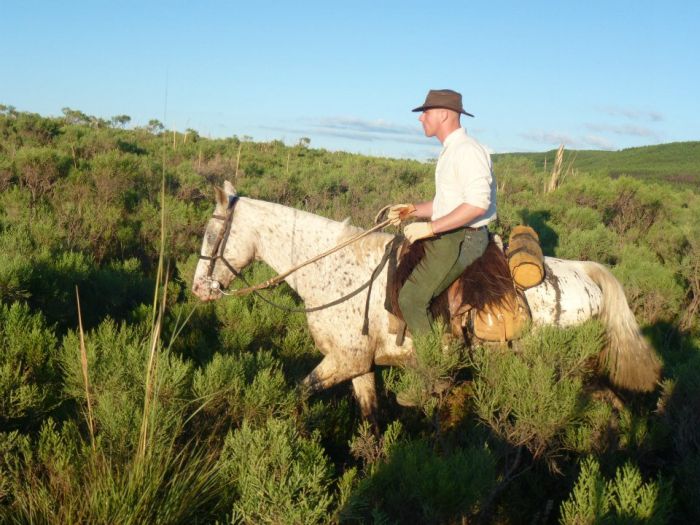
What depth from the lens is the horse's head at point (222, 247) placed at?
197 inches

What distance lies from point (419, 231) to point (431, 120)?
0.81m

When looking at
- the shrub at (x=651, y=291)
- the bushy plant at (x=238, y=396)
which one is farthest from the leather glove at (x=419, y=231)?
the shrub at (x=651, y=291)

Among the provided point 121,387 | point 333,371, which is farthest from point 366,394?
point 121,387

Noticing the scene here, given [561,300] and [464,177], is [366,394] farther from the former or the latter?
[464,177]

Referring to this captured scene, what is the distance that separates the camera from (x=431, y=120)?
4.01 meters

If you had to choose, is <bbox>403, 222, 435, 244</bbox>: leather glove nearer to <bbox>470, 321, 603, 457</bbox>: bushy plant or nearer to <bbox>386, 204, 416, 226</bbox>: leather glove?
<bbox>386, 204, 416, 226</bbox>: leather glove

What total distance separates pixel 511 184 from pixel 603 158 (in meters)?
48.3

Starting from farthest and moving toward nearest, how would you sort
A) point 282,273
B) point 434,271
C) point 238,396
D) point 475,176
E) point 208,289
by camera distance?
1. point 208,289
2. point 282,273
3. point 434,271
4. point 238,396
5. point 475,176

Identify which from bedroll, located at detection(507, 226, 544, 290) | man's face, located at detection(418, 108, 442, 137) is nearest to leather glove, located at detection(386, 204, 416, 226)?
man's face, located at detection(418, 108, 442, 137)

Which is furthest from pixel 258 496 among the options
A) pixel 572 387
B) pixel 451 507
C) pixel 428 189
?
pixel 428 189

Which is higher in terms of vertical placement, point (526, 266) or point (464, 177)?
point (464, 177)

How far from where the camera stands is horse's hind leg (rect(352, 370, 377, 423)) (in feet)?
16.3

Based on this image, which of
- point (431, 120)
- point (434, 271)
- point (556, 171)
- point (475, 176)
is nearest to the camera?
point (475, 176)

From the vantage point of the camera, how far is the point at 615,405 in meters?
4.64
